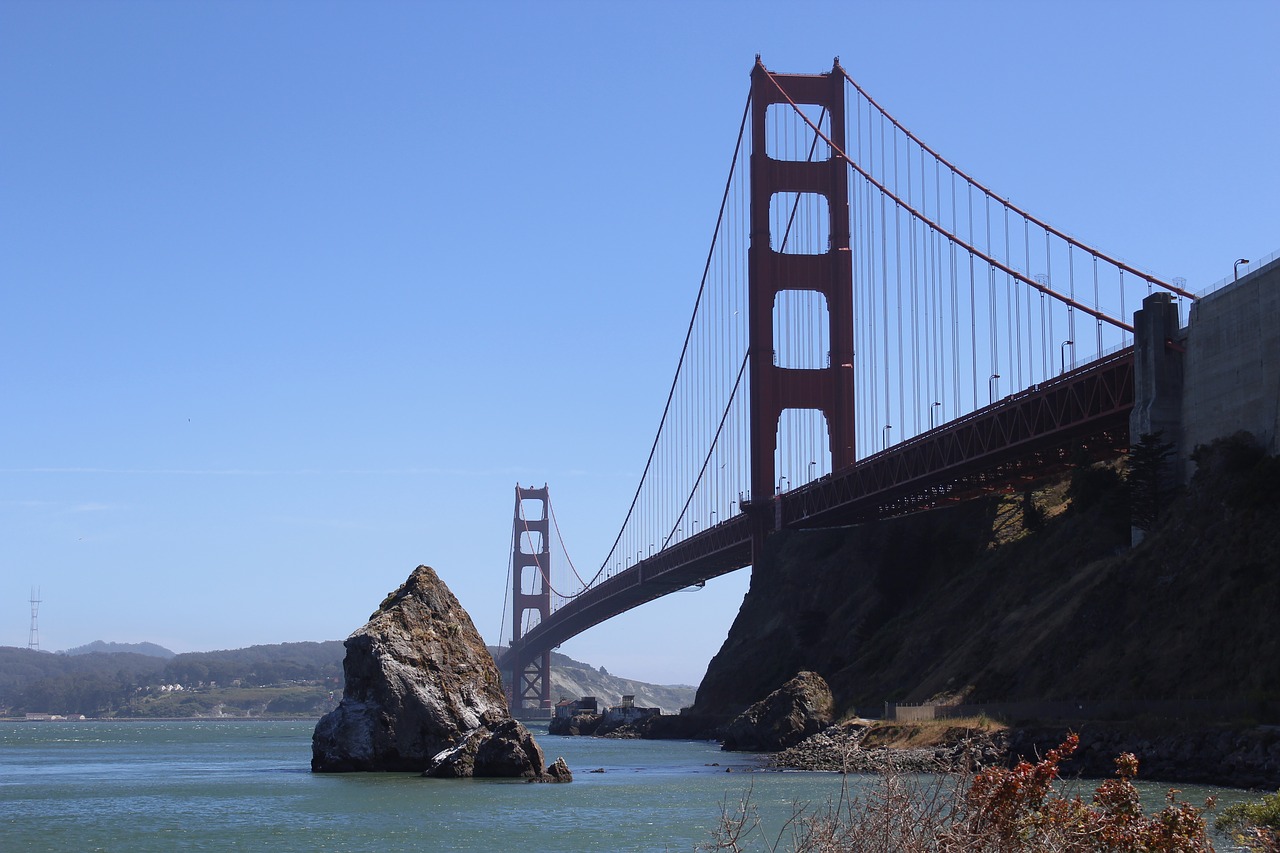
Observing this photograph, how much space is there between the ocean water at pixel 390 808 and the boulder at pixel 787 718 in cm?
404

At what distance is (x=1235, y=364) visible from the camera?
154 feet

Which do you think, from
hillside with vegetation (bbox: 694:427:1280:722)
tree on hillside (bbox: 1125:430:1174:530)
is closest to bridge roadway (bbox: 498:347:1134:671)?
hillside with vegetation (bbox: 694:427:1280:722)

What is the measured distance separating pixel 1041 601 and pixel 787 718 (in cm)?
1143

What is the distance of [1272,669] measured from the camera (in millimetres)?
38906

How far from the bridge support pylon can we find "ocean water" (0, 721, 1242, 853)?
3057 cm

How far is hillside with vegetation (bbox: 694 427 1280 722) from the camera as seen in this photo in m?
42.7

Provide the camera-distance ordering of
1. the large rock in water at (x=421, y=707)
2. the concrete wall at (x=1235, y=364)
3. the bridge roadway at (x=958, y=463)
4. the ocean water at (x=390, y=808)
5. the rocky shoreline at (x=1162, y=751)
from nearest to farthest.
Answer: the ocean water at (x=390, y=808), the rocky shoreline at (x=1162, y=751), the large rock in water at (x=421, y=707), the concrete wall at (x=1235, y=364), the bridge roadway at (x=958, y=463)

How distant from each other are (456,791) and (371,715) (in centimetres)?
725

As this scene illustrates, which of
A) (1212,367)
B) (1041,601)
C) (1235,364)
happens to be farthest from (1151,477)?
(1041,601)

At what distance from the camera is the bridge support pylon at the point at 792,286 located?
83250mm

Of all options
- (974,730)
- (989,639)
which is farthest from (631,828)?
(989,639)

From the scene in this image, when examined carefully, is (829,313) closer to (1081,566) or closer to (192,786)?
(1081,566)

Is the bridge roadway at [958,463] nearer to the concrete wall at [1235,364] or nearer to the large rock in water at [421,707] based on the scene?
the concrete wall at [1235,364]

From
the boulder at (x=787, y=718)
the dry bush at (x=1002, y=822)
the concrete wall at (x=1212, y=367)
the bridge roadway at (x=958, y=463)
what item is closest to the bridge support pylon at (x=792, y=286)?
the bridge roadway at (x=958, y=463)
